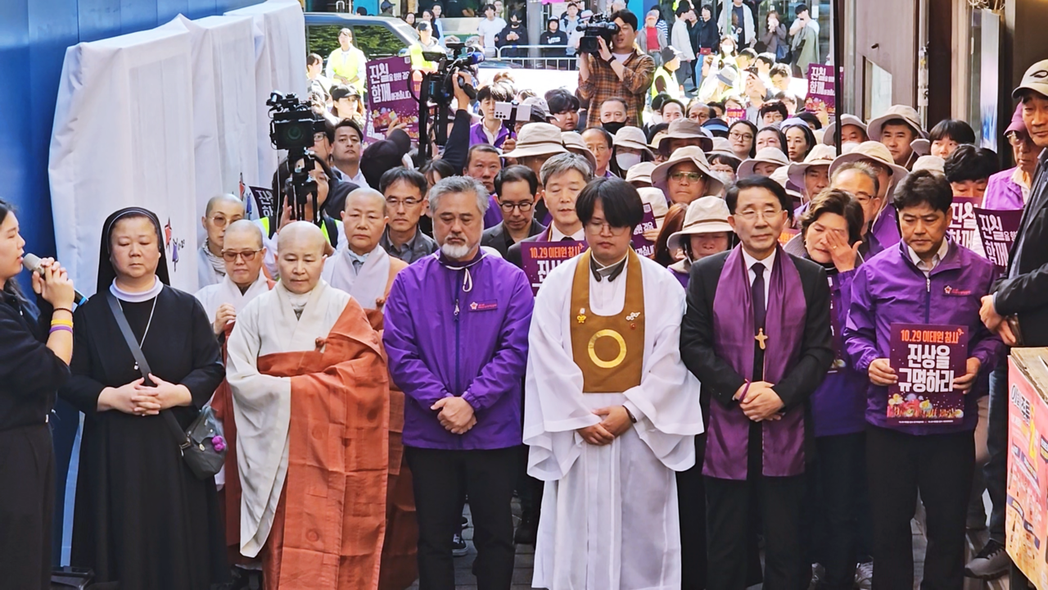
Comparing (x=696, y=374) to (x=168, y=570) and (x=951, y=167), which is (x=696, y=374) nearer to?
(x=168, y=570)

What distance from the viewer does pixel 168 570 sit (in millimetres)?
5980

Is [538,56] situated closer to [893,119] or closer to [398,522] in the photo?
[893,119]

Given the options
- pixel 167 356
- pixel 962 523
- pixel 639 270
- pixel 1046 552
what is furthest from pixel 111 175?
pixel 1046 552

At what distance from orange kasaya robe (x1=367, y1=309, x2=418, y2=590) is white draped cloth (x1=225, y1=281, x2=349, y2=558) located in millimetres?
488

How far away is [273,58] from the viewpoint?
12719 millimetres

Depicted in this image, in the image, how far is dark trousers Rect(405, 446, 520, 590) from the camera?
6156 mm

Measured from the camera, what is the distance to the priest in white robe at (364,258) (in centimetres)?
688

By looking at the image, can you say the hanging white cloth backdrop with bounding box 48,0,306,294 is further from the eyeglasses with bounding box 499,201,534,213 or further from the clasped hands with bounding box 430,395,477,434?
the clasped hands with bounding box 430,395,477,434

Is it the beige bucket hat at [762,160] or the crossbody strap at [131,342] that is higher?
the beige bucket hat at [762,160]

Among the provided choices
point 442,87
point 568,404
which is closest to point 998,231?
point 568,404

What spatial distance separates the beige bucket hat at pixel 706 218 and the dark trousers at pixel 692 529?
42.9 inches

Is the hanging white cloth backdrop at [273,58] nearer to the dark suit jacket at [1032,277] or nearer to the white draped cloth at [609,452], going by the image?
the white draped cloth at [609,452]

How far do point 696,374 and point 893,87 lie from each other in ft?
33.2

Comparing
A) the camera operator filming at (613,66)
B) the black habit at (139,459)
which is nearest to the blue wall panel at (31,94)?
the black habit at (139,459)
